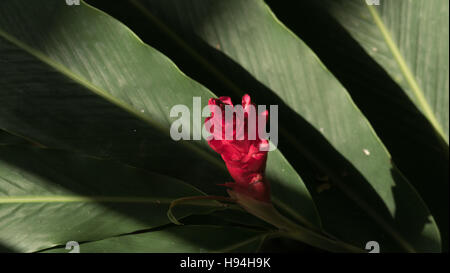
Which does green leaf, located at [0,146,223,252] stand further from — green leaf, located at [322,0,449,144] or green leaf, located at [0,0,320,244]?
green leaf, located at [322,0,449,144]

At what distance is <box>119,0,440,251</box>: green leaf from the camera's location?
0.84 metres

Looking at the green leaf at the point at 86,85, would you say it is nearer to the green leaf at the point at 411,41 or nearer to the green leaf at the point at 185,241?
the green leaf at the point at 185,241

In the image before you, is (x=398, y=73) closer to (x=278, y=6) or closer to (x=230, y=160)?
(x=278, y=6)

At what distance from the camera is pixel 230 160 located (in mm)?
651

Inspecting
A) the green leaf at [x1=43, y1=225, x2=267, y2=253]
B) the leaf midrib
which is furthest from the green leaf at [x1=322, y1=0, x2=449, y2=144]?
the green leaf at [x1=43, y1=225, x2=267, y2=253]

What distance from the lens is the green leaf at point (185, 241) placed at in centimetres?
83

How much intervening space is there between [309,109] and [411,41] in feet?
0.92

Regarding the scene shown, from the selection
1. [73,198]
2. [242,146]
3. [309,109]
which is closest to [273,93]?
[309,109]

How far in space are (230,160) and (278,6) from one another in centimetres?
43

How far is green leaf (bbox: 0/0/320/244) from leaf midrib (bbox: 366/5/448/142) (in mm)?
341

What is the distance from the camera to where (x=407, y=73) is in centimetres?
Answer: 95

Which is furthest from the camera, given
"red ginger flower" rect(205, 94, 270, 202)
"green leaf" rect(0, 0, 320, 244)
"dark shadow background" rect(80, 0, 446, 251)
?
"dark shadow background" rect(80, 0, 446, 251)

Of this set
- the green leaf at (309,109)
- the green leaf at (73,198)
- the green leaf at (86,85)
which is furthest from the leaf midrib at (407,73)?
the green leaf at (73,198)
